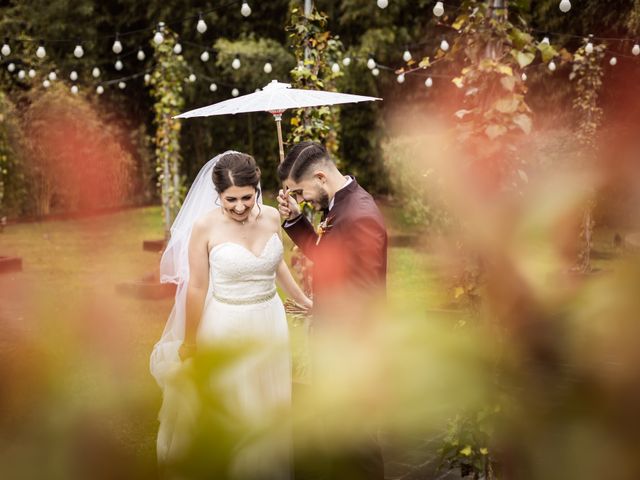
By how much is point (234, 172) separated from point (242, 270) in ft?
2.21

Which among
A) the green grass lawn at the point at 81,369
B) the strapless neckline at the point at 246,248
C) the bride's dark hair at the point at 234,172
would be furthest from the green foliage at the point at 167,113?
the green grass lawn at the point at 81,369

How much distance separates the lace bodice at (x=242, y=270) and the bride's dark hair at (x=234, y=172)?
0.44 m

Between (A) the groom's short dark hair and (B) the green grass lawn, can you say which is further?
(A) the groom's short dark hair

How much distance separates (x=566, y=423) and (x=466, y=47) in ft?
8.78

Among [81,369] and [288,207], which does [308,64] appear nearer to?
[288,207]

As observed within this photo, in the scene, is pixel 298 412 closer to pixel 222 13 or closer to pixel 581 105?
pixel 581 105

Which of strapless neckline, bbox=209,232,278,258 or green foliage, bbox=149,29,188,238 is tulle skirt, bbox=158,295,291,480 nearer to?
strapless neckline, bbox=209,232,278,258

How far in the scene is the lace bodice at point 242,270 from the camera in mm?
4172

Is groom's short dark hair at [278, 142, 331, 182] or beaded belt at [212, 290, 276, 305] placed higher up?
groom's short dark hair at [278, 142, 331, 182]

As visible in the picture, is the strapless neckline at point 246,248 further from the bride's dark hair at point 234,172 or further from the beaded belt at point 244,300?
the bride's dark hair at point 234,172

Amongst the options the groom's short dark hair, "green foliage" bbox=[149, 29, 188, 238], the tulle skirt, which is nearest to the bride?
the tulle skirt

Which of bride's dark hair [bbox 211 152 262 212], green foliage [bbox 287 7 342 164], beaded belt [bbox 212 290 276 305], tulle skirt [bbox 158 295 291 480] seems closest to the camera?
tulle skirt [bbox 158 295 291 480]

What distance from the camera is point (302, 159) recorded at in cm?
327

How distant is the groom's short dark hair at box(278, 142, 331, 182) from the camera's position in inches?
129
